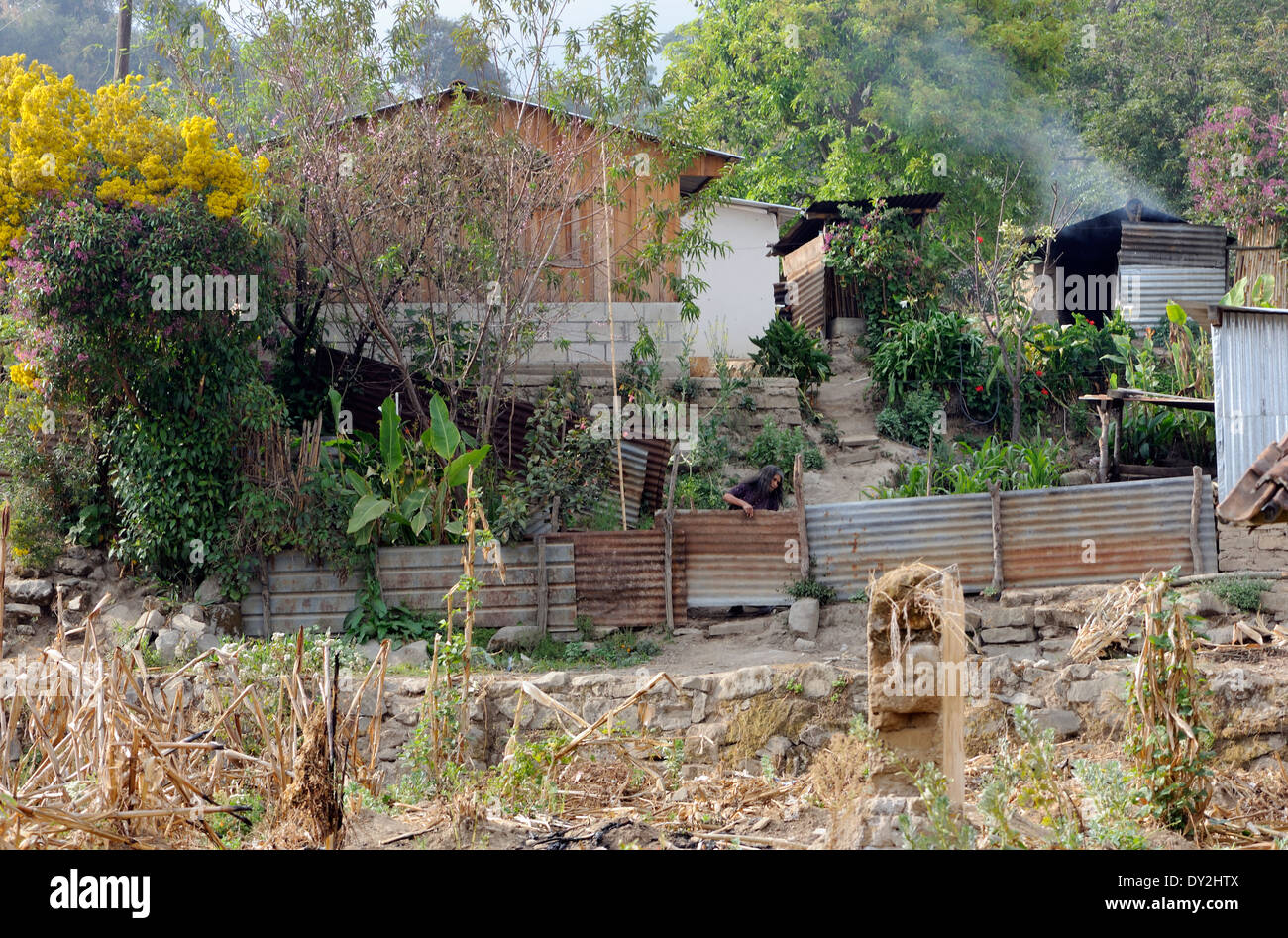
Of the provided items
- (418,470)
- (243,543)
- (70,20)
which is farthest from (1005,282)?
(70,20)

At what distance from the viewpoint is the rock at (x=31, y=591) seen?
36.3 feet

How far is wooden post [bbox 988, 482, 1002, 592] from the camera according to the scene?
1131cm

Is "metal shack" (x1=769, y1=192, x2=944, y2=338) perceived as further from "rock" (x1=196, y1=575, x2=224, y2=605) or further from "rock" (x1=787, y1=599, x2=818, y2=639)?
"rock" (x1=196, y1=575, x2=224, y2=605)

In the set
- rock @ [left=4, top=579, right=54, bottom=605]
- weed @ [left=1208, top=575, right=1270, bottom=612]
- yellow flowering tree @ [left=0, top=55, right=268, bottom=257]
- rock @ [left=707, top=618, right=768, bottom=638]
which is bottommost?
rock @ [left=707, top=618, right=768, bottom=638]

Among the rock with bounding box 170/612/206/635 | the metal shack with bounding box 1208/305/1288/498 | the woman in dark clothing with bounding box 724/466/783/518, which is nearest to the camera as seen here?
the rock with bounding box 170/612/206/635

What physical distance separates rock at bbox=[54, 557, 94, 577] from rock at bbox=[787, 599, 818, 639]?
6826mm

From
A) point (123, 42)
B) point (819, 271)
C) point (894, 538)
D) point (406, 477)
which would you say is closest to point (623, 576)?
point (406, 477)

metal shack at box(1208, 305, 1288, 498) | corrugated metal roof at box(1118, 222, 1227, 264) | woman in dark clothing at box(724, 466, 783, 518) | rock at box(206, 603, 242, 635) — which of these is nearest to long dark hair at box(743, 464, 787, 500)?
woman in dark clothing at box(724, 466, 783, 518)

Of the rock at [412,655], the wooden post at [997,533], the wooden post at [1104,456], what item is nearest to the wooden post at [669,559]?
the rock at [412,655]

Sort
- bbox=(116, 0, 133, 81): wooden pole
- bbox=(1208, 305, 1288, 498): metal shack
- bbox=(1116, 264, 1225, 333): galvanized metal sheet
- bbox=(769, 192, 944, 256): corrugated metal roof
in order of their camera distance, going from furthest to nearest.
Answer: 1. bbox=(1116, 264, 1225, 333): galvanized metal sheet
2. bbox=(769, 192, 944, 256): corrugated metal roof
3. bbox=(116, 0, 133, 81): wooden pole
4. bbox=(1208, 305, 1288, 498): metal shack

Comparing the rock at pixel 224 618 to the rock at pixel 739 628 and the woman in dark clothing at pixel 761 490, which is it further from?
the woman in dark clothing at pixel 761 490

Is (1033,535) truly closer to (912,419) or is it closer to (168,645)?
(912,419)

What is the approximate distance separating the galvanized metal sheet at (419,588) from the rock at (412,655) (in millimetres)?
693

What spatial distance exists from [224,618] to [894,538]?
6.41m
